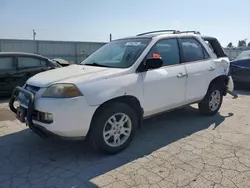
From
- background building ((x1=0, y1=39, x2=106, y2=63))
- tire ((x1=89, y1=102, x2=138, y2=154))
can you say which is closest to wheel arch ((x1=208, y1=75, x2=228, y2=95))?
tire ((x1=89, y1=102, x2=138, y2=154))

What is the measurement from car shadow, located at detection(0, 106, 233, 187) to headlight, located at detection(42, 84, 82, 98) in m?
0.93

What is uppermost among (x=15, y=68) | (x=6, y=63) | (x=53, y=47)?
(x=53, y=47)

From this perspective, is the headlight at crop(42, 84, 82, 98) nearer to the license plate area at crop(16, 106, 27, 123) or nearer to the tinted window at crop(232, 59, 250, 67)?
the license plate area at crop(16, 106, 27, 123)

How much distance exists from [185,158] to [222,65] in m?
2.71

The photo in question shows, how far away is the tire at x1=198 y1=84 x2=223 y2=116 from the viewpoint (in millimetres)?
5305

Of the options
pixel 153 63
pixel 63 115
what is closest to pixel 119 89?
pixel 153 63

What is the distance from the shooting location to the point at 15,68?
754 centimetres

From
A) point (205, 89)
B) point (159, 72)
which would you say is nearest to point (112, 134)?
point (159, 72)

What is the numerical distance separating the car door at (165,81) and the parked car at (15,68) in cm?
479

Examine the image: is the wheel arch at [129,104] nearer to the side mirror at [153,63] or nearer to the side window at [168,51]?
the side mirror at [153,63]

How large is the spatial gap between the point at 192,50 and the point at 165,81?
3.80 feet

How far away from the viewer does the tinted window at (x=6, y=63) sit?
7363 millimetres

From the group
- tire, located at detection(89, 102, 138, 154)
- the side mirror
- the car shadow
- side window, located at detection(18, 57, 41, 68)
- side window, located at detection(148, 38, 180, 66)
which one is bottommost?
the car shadow

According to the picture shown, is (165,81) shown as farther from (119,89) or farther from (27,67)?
(27,67)
